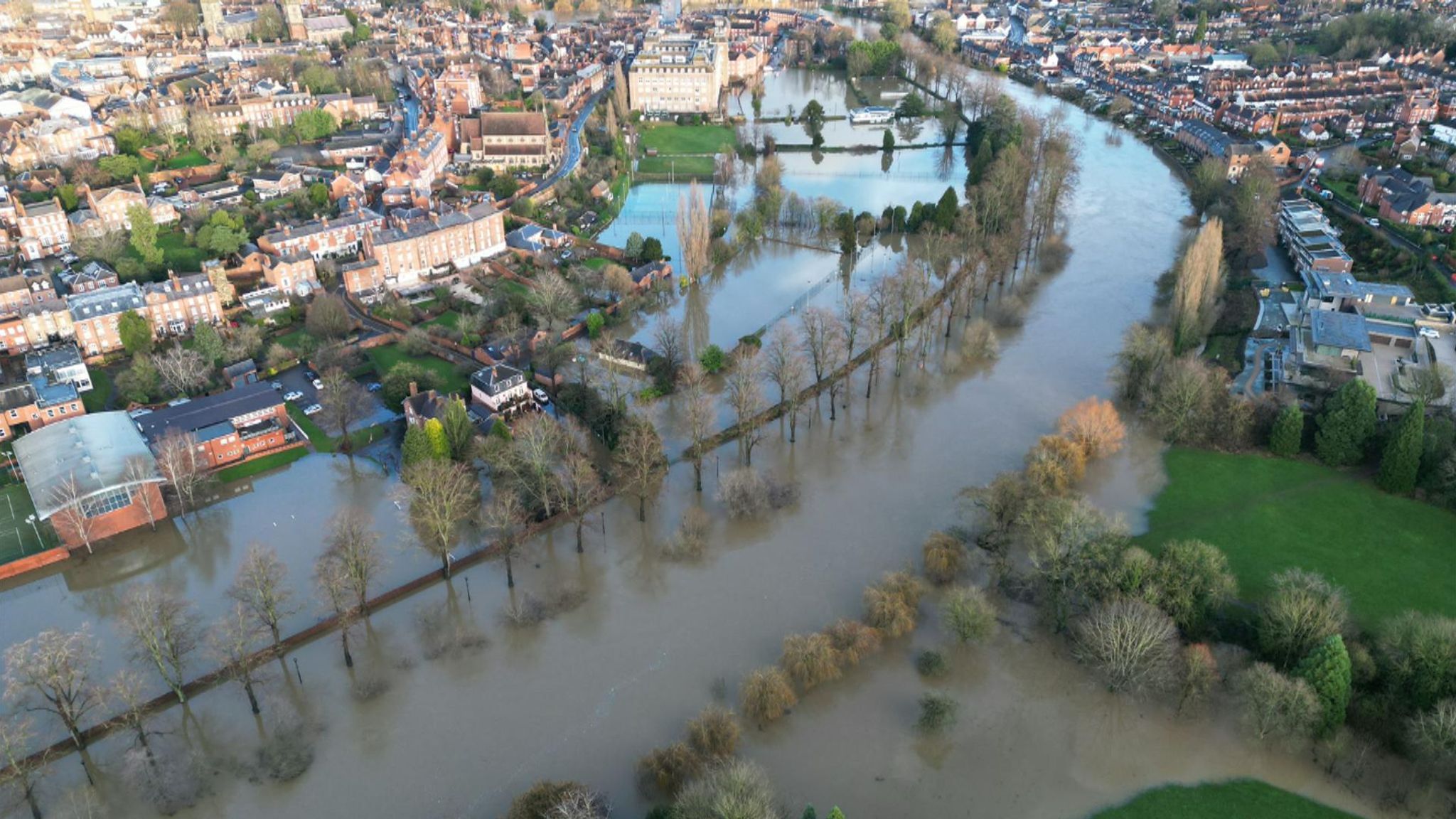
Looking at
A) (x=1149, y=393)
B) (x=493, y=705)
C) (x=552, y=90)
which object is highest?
(x=552, y=90)

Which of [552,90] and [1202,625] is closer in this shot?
[1202,625]

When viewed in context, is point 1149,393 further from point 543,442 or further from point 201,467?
point 201,467

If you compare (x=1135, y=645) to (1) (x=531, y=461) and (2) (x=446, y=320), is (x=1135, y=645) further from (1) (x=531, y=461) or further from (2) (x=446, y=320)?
(2) (x=446, y=320)

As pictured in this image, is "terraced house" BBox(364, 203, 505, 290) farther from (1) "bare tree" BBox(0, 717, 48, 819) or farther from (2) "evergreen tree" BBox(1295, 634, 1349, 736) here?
(2) "evergreen tree" BBox(1295, 634, 1349, 736)

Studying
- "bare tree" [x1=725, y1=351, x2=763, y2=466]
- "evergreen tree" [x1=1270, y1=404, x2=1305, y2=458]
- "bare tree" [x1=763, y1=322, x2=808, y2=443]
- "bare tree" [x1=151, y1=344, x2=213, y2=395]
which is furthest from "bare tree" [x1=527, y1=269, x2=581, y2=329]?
"evergreen tree" [x1=1270, y1=404, x2=1305, y2=458]

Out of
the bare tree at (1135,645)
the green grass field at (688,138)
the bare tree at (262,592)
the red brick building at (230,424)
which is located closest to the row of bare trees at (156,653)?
the bare tree at (262,592)

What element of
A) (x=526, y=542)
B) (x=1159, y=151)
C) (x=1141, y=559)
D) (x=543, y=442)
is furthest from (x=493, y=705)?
(x=1159, y=151)
